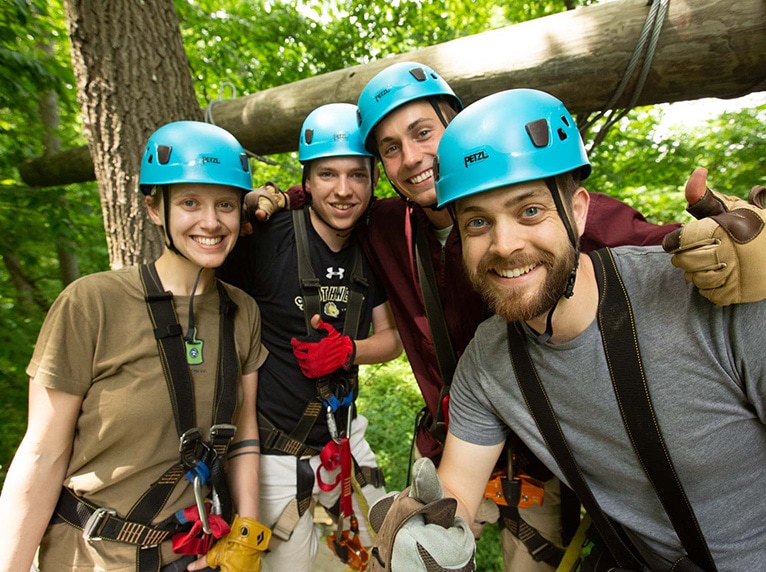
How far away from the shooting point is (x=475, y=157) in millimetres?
1522

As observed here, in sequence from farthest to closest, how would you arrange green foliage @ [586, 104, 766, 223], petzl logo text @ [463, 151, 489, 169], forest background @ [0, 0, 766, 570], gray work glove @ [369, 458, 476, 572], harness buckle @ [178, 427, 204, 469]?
green foliage @ [586, 104, 766, 223] → forest background @ [0, 0, 766, 570] → harness buckle @ [178, 427, 204, 469] → petzl logo text @ [463, 151, 489, 169] → gray work glove @ [369, 458, 476, 572]

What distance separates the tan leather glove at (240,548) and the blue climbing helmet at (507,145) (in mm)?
1851

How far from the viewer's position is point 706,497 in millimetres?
1551

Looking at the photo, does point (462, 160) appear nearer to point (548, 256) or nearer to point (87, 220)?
point (548, 256)

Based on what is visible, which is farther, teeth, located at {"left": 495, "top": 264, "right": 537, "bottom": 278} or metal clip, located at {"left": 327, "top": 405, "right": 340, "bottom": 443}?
metal clip, located at {"left": 327, "top": 405, "right": 340, "bottom": 443}

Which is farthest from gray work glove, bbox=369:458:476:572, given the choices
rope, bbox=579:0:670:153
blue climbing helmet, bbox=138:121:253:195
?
rope, bbox=579:0:670:153

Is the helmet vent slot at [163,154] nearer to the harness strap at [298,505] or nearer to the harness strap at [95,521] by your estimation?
the harness strap at [95,521]

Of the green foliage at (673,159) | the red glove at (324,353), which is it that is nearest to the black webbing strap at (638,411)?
the red glove at (324,353)

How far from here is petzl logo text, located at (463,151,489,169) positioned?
1.51 m

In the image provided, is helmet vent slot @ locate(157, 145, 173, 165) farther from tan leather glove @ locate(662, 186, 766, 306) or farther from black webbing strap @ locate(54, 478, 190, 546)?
tan leather glove @ locate(662, 186, 766, 306)

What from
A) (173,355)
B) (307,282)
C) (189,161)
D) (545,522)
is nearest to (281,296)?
(307,282)

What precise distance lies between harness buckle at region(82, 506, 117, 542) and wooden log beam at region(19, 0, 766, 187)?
8.46 feet

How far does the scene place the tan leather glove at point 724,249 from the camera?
1173 millimetres

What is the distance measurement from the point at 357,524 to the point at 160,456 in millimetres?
1602
